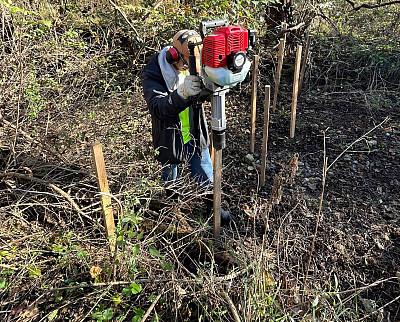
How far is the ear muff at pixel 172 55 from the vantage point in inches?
74.8

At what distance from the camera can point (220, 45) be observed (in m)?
1.48

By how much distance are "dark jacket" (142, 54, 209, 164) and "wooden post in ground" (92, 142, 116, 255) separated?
1.45ft

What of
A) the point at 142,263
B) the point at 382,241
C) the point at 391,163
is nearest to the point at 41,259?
the point at 142,263

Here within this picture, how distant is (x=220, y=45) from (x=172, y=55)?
1.59 feet

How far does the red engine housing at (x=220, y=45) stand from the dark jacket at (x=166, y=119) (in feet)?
1.02

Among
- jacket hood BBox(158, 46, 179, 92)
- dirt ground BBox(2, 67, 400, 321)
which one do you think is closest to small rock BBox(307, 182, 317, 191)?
dirt ground BBox(2, 67, 400, 321)


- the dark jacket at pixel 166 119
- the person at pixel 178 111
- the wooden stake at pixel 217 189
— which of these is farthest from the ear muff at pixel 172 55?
the wooden stake at pixel 217 189

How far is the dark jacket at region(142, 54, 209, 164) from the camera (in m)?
1.85

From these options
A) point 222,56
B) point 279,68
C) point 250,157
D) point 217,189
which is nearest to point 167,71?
point 222,56

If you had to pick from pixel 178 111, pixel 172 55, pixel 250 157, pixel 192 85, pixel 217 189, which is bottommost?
pixel 250 157

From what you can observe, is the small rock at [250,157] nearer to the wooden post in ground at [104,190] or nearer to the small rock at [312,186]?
the small rock at [312,186]

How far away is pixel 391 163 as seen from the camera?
3.02m

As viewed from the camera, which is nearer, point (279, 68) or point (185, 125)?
point (185, 125)

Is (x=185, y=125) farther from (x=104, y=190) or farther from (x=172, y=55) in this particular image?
(x=104, y=190)
